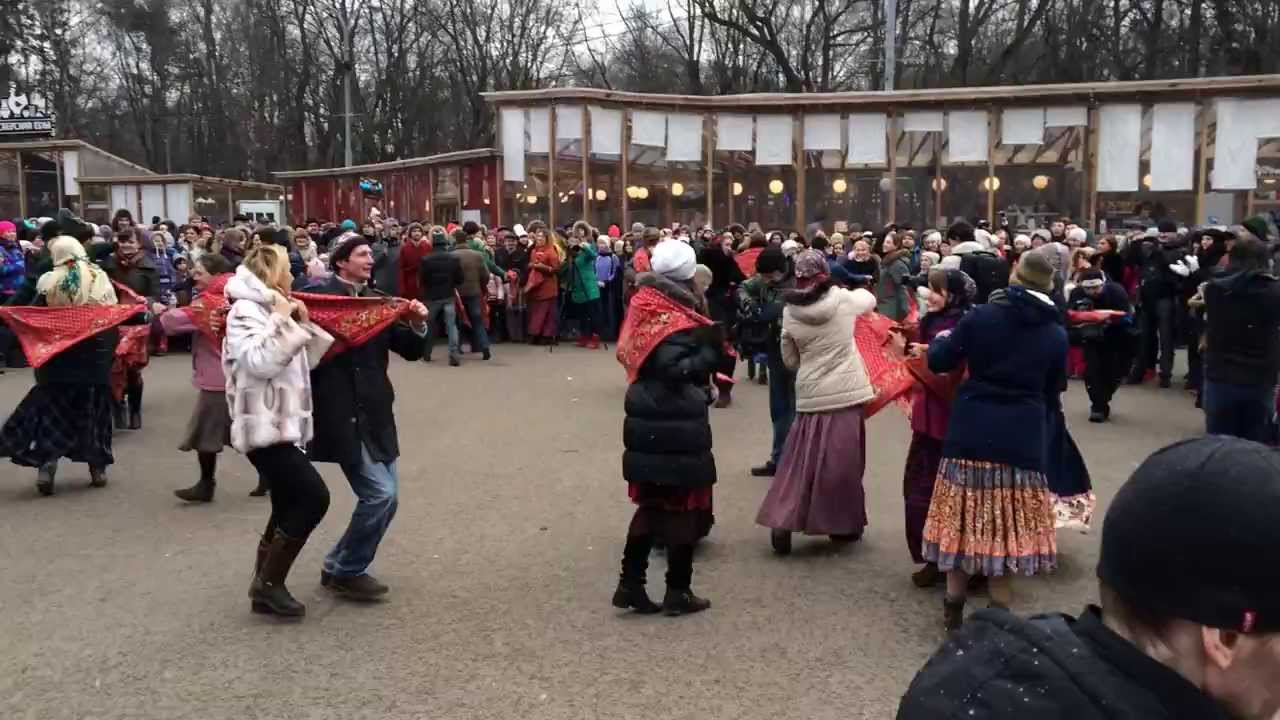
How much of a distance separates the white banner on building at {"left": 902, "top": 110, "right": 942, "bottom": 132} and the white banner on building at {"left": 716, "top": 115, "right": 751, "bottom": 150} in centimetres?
304

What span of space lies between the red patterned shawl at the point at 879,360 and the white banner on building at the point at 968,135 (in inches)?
604

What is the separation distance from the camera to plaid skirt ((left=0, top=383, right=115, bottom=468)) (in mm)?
7883

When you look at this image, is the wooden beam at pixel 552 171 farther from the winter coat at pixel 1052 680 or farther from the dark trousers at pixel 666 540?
the winter coat at pixel 1052 680

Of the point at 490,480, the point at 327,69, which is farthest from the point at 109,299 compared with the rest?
the point at 327,69

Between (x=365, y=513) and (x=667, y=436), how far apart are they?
61.9 inches

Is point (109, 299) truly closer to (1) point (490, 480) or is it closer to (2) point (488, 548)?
(1) point (490, 480)

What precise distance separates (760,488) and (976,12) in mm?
32047

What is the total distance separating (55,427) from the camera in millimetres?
7969

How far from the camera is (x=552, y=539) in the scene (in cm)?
678

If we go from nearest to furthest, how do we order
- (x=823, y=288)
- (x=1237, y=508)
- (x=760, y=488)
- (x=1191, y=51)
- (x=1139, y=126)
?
(x=1237, y=508) < (x=823, y=288) < (x=760, y=488) < (x=1139, y=126) < (x=1191, y=51)

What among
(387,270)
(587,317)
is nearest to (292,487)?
(387,270)

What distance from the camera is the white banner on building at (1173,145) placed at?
19656 millimetres

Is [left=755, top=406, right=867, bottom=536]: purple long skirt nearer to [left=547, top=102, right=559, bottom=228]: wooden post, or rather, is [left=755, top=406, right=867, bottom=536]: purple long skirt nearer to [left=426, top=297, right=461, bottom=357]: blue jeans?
[left=426, top=297, right=461, bottom=357]: blue jeans

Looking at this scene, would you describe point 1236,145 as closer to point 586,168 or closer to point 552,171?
point 586,168
